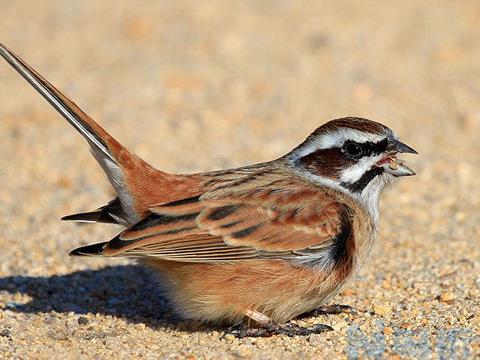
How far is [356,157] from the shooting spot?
7402 mm

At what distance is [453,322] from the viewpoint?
6.81m

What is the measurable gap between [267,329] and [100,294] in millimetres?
1901

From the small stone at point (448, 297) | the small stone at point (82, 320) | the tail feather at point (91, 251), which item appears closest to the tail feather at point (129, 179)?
the tail feather at point (91, 251)

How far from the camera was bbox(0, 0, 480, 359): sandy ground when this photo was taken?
6930 mm

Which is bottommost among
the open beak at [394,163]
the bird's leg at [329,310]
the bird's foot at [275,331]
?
the bird's foot at [275,331]

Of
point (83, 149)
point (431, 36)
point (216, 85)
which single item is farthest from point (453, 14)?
point (83, 149)

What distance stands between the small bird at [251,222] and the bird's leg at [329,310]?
0.33 m

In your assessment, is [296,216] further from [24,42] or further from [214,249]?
[24,42]

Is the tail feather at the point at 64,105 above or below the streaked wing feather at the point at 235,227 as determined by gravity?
above

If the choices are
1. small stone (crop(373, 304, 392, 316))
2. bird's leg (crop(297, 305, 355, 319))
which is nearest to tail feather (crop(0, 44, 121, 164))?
bird's leg (crop(297, 305, 355, 319))

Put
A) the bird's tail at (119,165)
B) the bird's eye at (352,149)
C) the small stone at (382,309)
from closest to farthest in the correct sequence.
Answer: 1. the bird's tail at (119,165)
2. the small stone at (382,309)
3. the bird's eye at (352,149)

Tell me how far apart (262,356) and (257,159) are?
17.0 ft

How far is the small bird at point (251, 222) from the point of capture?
681cm

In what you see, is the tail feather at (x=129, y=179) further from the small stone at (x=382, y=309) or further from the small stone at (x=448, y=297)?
the small stone at (x=448, y=297)
